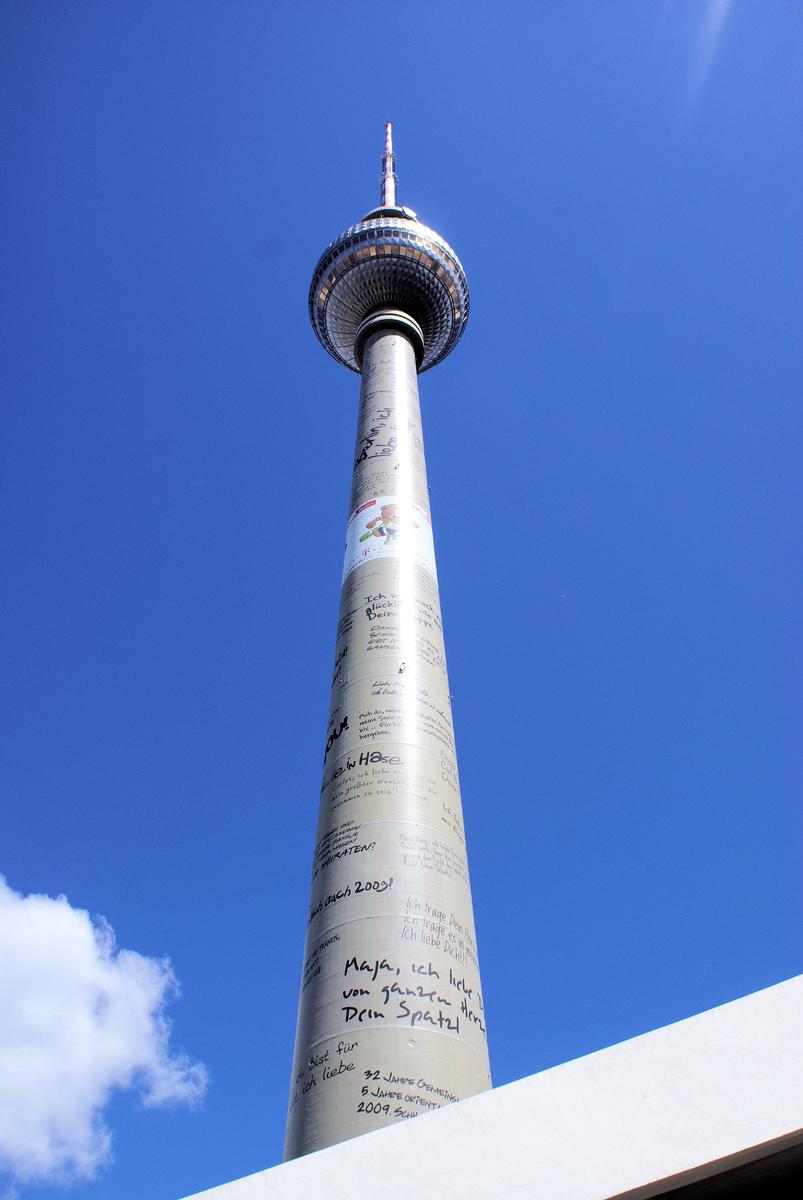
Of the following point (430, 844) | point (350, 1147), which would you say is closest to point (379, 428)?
point (430, 844)

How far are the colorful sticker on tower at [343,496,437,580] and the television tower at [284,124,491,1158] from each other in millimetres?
41

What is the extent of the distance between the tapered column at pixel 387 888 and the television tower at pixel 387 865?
0.07 feet

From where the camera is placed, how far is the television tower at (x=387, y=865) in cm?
1035

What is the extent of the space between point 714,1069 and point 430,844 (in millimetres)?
9248

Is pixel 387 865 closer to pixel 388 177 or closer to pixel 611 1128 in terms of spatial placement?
pixel 611 1128

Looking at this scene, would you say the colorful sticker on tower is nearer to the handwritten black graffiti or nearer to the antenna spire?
the handwritten black graffiti

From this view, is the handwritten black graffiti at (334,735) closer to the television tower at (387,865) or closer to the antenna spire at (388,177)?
the television tower at (387,865)

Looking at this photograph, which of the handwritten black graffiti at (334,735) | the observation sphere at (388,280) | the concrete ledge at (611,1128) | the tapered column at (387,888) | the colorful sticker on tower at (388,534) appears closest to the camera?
the concrete ledge at (611,1128)

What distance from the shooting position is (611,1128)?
393 centimetres

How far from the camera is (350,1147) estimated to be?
426cm

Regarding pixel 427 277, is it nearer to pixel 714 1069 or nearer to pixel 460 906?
pixel 460 906

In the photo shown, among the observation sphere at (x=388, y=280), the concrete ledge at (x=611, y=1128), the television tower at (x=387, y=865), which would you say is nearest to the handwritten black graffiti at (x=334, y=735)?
the television tower at (x=387, y=865)

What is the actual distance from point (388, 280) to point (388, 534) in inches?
748

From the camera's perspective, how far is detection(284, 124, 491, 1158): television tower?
34.0 feet
